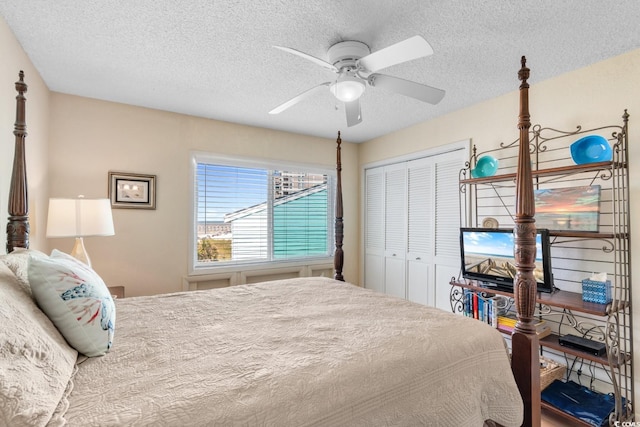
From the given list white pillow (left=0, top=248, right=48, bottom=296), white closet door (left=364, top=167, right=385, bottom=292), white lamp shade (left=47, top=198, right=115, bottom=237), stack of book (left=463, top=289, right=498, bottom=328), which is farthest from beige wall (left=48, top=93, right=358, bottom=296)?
stack of book (left=463, top=289, right=498, bottom=328)

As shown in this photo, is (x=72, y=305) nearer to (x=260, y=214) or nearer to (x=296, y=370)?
(x=296, y=370)

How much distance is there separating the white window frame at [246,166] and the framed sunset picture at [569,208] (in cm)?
274

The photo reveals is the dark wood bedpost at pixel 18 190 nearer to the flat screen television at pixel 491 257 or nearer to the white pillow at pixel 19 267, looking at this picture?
the white pillow at pixel 19 267

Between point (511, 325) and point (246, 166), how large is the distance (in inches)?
129

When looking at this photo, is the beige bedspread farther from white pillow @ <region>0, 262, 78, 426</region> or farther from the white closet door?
the white closet door

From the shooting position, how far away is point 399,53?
1.68 m

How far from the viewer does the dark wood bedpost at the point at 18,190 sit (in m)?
1.73

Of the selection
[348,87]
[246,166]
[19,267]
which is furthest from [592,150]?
[246,166]

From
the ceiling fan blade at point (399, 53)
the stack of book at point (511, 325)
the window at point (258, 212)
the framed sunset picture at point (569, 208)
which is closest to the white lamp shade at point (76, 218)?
the window at point (258, 212)

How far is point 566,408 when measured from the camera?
2236mm

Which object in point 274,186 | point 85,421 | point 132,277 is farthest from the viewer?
point 274,186

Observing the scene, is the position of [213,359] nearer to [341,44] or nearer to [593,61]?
[341,44]

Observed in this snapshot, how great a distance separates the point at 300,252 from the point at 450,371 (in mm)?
3380

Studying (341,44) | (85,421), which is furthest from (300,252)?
(85,421)
